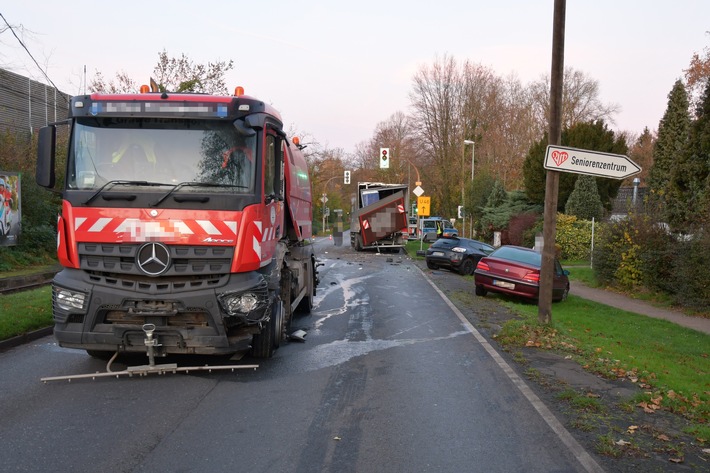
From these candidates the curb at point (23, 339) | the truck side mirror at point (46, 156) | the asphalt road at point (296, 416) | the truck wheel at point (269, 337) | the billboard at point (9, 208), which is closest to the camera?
the asphalt road at point (296, 416)

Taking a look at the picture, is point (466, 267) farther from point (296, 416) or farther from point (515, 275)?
point (296, 416)

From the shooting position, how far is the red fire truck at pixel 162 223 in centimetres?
617

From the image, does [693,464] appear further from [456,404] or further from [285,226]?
[285,226]

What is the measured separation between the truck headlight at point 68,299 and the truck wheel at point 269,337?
6.65 feet

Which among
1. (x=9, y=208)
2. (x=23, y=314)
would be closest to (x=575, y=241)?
(x=9, y=208)

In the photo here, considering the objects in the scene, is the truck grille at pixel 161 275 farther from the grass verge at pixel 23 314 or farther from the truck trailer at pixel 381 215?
the truck trailer at pixel 381 215

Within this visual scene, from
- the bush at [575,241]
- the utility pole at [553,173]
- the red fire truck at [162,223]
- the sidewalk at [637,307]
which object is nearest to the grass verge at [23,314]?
the red fire truck at [162,223]

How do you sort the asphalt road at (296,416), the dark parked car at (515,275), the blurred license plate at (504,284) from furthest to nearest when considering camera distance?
the blurred license plate at (504,284)
the dark parked car at (515,275)
the asphalt road at (296,416)

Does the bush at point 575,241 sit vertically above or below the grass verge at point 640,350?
above

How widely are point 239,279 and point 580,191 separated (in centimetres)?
2710

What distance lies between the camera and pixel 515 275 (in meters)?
14.1

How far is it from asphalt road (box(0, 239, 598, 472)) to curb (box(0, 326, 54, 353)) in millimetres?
204

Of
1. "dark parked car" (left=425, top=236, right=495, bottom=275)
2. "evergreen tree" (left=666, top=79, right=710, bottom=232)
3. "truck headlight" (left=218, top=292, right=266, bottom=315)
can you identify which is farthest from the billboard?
"evergreen tree" (left=666, top=79, right=710, bottom=232)

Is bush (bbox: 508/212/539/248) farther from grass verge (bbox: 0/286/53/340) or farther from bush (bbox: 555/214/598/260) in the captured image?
grass verge (bbox: 0/286/53/340)
